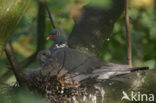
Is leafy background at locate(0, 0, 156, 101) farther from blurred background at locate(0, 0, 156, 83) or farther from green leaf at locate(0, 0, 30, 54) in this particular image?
A: green leaf at locate(0, 0, 30, 54)

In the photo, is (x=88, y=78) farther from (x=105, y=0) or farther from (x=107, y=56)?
(x=107, y=56)

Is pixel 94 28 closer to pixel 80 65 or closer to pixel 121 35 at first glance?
pixel 80 65

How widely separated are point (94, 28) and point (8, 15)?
2037 mm

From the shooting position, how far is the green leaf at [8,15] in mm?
2789

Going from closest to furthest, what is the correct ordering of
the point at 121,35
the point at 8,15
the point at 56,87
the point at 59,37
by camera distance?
the point at 8,15 < the point at 56,87 < the point at 59,37 < the point at 121,35

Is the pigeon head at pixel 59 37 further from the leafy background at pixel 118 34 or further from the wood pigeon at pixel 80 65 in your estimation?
the wood pigeon at pixel 80 65

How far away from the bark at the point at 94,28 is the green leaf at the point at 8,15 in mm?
1806

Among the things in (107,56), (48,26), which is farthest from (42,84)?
(107,56)

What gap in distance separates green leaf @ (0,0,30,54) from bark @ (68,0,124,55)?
5.93 feet

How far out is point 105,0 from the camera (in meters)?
2.26

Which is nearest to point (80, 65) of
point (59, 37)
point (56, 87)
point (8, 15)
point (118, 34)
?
point (56, 87)

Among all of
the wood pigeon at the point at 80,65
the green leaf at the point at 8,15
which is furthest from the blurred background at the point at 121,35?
the green leaf at the point at 8,15

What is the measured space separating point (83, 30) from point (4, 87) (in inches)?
53.5

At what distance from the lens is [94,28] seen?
4.73 m
